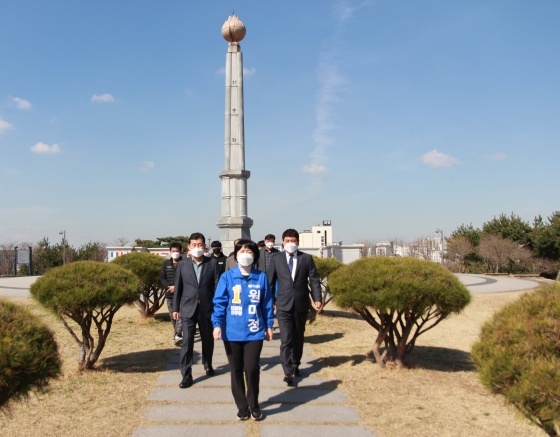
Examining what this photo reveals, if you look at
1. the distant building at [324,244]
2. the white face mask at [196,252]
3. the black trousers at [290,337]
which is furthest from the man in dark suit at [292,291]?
the distant building at [324,244]

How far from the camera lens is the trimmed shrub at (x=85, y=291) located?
525 centimetres

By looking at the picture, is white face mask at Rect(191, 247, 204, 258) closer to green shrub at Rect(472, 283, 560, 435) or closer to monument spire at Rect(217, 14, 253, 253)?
green shrub at Rect(472, 283, 560, 435)

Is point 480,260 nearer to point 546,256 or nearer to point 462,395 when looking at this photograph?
point 546,256

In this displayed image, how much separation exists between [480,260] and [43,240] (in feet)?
102

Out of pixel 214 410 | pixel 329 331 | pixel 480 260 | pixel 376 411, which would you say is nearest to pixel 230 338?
pixel 214 410

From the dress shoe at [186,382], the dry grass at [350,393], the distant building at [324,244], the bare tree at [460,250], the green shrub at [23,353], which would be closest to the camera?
the green shrub at [23,353]

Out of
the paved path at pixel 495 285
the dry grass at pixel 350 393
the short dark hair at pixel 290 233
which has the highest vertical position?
the short dark hair at pixel 290 233

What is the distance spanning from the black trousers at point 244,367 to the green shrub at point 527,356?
1839mm

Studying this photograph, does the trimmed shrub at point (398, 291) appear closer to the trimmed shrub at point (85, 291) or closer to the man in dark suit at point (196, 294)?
the man in dark suit at point (196, 294)

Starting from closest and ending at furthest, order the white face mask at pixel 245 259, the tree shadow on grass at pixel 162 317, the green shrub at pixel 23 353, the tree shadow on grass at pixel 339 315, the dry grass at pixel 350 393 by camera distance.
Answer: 1. the green shrub at pixel 23 353
2. the dry grass at pixel 350 393
3. the white face mask at pixel 245 259
4. the tree shadow on grass at pixel 162 317
5. the tree shadow on grass at pixel 339 315

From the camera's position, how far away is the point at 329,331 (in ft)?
28.7

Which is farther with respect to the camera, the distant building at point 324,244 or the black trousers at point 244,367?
the distant building at point 324,244

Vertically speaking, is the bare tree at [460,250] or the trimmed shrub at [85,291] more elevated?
the bare tree at [460,250]

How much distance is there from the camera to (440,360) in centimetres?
671
